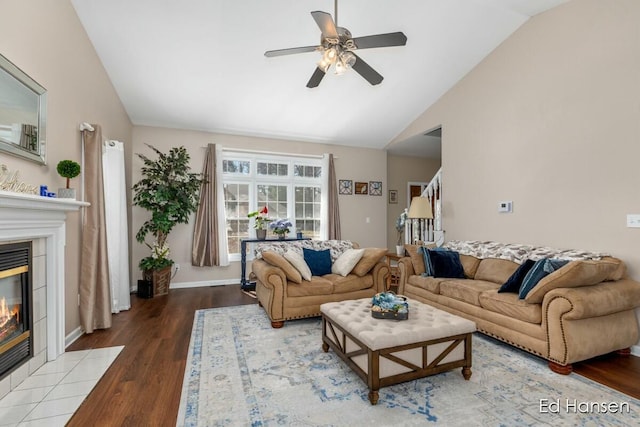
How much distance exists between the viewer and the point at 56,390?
2.03 metres

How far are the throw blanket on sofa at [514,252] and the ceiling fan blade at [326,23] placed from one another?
9.92 feet

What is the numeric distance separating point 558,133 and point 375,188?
365 centimetres

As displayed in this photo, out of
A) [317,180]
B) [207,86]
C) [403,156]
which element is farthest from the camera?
[403,156]

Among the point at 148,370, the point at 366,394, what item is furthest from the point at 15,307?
the point at 366,394

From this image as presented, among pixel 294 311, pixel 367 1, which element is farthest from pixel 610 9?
pixel 294 311

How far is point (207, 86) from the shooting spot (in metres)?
4.20

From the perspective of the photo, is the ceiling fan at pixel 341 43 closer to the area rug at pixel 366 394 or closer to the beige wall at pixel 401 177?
the area rug at pixel 366 394

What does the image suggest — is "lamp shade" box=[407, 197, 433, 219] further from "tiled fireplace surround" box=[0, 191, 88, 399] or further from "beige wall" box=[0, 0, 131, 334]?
"beige wall" box=[0, 0, 131, 334]

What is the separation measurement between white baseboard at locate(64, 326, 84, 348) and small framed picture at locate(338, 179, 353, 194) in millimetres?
4660

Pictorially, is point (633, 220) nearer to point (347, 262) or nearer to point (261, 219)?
point (347, 262)

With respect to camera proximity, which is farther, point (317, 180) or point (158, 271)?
point (317, 180)

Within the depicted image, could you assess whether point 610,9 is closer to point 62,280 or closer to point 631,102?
point 631,102

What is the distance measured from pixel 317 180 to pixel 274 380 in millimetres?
4461

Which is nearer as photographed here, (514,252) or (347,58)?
(347,58)
